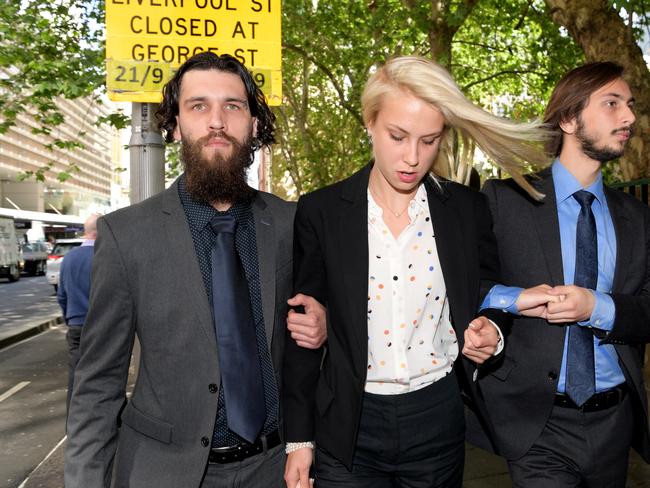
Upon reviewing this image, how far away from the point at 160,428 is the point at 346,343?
62 centimetres

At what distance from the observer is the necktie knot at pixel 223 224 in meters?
2.16

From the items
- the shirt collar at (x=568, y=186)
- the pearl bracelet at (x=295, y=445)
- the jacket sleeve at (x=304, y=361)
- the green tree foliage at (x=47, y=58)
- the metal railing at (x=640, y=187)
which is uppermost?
the green tree foliage at (x=47, y=58)

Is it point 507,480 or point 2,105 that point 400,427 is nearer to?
point 507,480

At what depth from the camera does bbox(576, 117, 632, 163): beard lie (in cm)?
257

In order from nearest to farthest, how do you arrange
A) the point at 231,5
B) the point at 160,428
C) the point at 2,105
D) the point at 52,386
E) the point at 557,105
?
the point at 160,428 → the point at 557,105 → the point at 231,5 → the point at 52,386 → the point at 2,105

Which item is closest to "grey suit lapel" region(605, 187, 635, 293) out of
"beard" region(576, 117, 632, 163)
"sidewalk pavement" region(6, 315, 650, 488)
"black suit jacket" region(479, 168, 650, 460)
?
"black suit jacket" region(479, 168, 650, 460)

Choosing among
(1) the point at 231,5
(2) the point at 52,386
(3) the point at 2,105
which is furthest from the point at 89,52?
(1) the point at 231,5

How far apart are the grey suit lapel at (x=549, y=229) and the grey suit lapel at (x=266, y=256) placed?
967 millimetres

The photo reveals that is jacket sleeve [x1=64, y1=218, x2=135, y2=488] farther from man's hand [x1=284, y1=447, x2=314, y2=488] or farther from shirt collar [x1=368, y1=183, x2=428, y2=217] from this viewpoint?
shirt collar [x1=368, y1=183, x2=428, y2=217]

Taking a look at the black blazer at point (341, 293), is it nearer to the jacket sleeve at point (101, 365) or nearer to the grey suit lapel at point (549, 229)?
the grey suit lapel at point (549, 229)

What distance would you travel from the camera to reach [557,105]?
2668 mm

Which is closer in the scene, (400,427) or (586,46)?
(400,427)

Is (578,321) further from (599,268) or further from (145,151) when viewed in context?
(145,151)

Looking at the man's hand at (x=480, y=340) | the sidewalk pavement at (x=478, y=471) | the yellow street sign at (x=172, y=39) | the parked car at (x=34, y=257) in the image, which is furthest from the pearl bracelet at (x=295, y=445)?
the parked car at (x=34, y=257)
